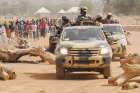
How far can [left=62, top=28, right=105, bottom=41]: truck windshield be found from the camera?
18.1 m

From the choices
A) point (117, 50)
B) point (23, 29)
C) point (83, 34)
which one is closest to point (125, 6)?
point (23, 29)

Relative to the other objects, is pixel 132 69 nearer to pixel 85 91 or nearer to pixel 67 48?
pixel 85 91

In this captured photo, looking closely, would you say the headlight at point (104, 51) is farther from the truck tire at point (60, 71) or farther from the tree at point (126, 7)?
the tree at point (126, 7)

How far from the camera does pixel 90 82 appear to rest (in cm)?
1638

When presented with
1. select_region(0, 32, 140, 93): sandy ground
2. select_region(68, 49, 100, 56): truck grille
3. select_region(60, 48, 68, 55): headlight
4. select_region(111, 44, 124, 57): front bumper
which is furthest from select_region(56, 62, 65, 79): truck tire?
select_region(111, 44, 124, 57): front bumper

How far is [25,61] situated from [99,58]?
27.1ft

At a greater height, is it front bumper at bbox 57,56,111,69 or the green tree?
the green tree

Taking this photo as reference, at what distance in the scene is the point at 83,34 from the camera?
1825cm

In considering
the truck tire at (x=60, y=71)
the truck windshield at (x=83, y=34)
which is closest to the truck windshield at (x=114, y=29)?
the truck windshield at (x=83, y=34)

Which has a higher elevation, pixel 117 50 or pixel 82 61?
pixel 82 61

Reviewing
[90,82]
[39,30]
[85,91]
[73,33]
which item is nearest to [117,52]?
[73,33]

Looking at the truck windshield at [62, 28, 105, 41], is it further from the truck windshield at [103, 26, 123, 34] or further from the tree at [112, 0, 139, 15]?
the tree at [112, 0, 139, 15]

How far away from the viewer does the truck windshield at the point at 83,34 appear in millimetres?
18078

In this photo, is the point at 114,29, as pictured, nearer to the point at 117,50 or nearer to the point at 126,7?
the point at 117,50
